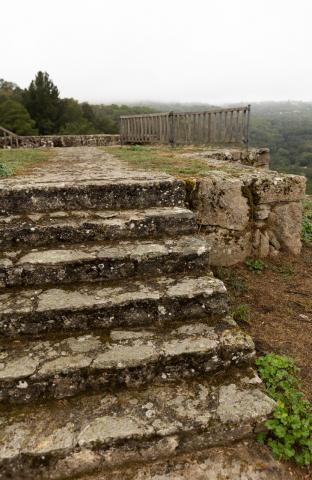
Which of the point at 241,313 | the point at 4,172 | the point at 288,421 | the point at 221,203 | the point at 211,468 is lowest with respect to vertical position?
the point at 211,468

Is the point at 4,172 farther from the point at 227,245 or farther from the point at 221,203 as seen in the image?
the point at 227,245

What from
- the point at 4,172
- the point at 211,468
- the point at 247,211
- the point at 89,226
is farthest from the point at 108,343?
the point at 4,172

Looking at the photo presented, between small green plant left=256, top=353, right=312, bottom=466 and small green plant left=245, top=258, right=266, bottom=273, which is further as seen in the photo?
small green plant left=245, top=258, right=266, bottom=273

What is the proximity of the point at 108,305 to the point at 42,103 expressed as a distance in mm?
51228

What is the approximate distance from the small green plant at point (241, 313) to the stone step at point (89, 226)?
0.75 m

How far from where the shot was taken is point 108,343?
2260 millimetres

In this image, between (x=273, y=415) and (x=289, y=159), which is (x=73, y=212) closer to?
(x=273, y=415)

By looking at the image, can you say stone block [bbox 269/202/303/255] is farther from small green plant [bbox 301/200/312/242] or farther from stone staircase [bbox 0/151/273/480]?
stone staircase [bbox 0/151/273/480]

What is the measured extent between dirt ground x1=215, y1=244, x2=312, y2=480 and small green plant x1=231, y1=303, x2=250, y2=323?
0.02 metres

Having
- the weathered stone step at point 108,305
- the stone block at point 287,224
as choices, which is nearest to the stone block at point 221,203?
the stone block at point 287,224

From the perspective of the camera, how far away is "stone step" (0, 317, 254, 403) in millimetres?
2021

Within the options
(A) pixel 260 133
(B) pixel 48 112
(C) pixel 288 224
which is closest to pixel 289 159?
(A) pixel 260 133

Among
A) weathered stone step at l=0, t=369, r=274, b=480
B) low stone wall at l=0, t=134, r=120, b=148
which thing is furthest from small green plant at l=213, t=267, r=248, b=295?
low stone wall at l=0, t=134, r=120, b=148

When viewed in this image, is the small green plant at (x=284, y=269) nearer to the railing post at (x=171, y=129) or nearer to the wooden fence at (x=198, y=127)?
the wooden fence at (x=198, y=127)
